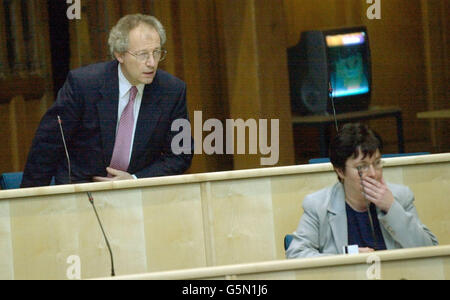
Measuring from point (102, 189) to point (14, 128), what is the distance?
2.37m

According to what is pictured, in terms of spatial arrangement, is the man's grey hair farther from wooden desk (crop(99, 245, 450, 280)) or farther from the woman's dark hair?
wooden desk (crop(99, 245, 450, 280))

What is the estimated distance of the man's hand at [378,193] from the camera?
284 centimetres

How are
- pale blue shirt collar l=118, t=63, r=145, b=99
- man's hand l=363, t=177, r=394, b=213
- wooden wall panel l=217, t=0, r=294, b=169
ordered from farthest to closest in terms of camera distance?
wooden wall panel l=217, t=0, r=294, b=169, pale blue shirt collar l=118, t=63, r=145, b=99, man's hand l=363, t=177, r=394, b=213

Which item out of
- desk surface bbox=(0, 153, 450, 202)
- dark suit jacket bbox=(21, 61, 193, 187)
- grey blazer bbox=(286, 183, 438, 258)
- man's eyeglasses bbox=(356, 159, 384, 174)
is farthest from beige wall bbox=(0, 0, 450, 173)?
man's eyeglasses bbox=(356, 159, 384, 174)

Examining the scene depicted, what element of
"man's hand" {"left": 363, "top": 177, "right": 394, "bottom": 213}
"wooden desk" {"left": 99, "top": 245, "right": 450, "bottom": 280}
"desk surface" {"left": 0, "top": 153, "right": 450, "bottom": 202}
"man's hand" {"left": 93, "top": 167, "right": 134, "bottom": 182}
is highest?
"man's hand" {"left": 93, "top": 167, "right": 134, "bottom": 182}

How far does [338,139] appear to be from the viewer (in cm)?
298

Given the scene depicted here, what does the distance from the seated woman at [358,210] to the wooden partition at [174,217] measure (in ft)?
1.77

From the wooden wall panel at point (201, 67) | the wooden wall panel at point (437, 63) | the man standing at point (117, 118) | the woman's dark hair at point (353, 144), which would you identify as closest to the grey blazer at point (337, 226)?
the woman's dark hair at point (353, 144)

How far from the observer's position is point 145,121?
377 centimetres

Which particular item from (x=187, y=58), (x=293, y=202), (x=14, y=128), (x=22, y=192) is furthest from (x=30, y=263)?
(x=187, y=58)

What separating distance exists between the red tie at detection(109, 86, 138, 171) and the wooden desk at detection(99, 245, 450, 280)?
1.65m

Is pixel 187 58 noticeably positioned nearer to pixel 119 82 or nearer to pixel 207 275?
pixel 119 82

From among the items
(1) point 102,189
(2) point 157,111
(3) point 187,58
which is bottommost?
(1) point 102,189

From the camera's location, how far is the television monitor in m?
6.24
